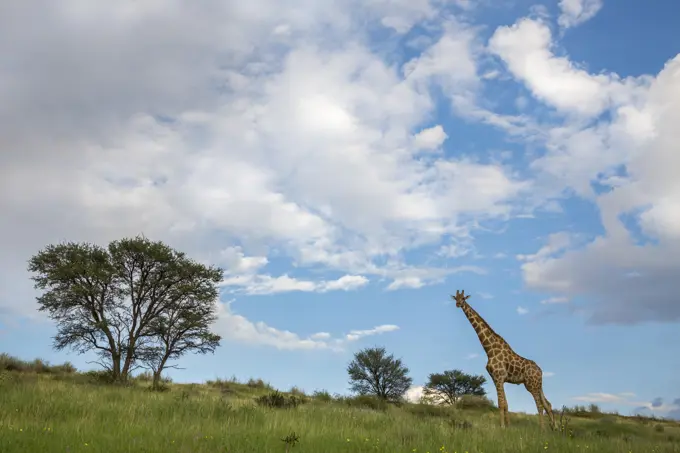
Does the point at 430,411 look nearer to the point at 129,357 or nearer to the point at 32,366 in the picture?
the point at 129,357

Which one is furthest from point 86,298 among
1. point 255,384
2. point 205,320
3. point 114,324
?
point 255,384

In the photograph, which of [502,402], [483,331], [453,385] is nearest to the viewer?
[502,402]

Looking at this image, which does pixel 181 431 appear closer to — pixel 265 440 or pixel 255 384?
pixel 265 440

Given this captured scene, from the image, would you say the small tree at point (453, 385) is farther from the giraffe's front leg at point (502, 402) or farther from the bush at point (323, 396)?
the giraffe's front leg at point (502, 402)

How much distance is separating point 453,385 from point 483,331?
102ft

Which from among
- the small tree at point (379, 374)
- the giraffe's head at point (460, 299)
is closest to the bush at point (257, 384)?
the small tree at point (379, 374)

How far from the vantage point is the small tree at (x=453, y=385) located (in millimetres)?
50312

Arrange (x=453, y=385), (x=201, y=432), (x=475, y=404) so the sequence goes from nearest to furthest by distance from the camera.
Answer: (x=201, y=432), (x=475, y=404), (x=453, y=385)

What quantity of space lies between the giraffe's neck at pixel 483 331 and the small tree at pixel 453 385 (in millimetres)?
29919

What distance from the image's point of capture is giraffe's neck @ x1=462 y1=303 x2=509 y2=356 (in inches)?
849

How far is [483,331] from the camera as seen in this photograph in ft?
72.4

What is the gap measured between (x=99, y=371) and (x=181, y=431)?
99.5ft

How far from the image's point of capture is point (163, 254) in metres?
39.4

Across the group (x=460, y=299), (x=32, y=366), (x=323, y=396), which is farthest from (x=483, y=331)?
(x=32, y=366)
